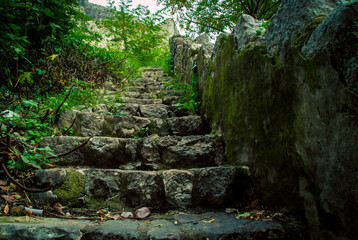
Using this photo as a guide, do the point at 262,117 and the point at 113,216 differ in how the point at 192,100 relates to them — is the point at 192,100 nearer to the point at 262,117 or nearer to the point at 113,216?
the point at 262,117

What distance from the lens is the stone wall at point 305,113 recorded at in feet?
2.62

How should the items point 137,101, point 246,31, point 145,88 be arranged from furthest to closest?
point 145,88 → point 137,101 → point 246,31

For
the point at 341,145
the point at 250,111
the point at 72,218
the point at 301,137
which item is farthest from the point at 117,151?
the point at 341,145

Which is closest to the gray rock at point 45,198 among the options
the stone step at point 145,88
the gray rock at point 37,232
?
the gray rock at point 37,232

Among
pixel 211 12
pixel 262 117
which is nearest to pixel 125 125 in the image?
pixel 262 117

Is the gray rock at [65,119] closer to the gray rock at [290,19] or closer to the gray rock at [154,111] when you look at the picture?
the gray rock at [154,111]

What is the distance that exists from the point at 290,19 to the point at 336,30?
1.27 ft

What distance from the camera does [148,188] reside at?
60.6 inches

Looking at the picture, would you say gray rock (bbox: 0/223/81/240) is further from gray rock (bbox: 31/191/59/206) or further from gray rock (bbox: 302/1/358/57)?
gray rock (bbox: 302/1/358/57)

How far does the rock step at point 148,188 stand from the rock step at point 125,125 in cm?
75

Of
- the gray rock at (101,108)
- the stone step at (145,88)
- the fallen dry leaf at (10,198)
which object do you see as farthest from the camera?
the stone step at (145,88)

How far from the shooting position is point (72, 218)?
132cm

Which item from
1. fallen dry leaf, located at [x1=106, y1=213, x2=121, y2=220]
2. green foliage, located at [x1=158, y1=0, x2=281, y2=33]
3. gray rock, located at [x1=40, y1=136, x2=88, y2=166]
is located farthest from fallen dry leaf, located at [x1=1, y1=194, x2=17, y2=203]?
green foliage, located at [x1=158, y1=0, x2=281, y2=33]

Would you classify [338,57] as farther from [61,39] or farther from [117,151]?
[61,39]
